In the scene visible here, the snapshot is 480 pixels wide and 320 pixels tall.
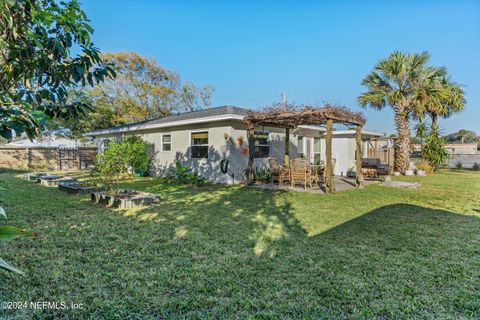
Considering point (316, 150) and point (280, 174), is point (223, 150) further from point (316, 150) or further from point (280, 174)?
point (316, 150)

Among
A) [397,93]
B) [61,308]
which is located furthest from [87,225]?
[397,93]

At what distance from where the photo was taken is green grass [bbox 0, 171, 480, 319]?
2398 millimetres

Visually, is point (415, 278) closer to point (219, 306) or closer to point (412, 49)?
point (219, 306)

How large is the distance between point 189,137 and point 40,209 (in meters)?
6.80

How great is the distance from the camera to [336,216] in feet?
18.3

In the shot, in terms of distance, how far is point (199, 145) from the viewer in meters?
11.7

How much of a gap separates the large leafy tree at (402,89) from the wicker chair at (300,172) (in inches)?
319

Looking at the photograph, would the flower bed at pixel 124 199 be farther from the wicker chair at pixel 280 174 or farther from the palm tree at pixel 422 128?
the palm tree at pixel 422 128

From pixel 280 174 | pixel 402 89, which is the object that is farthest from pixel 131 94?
pixel 402 89

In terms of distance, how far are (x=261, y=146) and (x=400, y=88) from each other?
838cm

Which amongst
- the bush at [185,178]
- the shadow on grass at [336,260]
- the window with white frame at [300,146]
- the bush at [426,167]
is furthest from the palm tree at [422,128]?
the bush at [185,178]

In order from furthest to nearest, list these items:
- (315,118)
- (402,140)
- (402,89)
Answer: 1. (402,140)
2. (402,89)
3. (315,118)

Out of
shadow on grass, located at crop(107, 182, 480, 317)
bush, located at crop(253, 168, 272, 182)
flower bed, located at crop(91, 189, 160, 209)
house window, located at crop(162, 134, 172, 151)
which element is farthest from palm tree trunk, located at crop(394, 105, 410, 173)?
flower bed, located at crop(91, 189, 160, 209)

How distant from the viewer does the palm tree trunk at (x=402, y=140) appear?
14.4 meters
